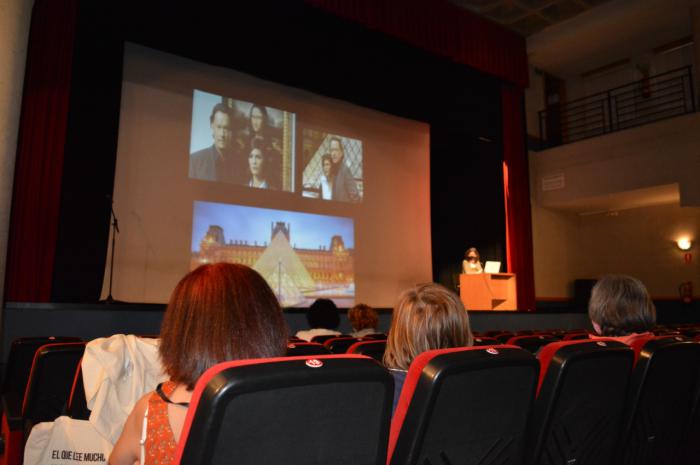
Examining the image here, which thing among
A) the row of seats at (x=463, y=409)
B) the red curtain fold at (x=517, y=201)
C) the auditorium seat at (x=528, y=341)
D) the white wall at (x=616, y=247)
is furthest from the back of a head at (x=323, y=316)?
the white wall at (x=616, y=247)

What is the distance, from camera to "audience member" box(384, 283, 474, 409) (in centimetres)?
153

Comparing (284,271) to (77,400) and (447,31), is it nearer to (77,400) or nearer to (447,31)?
(447,31)

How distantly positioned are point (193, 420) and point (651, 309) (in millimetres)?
2142

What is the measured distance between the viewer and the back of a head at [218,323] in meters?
1.02

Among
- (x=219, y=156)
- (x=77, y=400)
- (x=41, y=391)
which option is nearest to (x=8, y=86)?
(x=41, y=391)

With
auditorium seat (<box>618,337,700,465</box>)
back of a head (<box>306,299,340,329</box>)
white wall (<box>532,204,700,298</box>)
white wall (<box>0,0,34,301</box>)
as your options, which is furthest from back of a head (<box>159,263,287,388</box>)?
white wall (<box>532,204,700,298</box>)

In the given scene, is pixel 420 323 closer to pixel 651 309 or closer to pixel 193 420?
pixel 193 420

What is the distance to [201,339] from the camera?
1.03m

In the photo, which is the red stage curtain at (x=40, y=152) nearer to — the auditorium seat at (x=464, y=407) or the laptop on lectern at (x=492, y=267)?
the auditorium seat at (x=464, y=407)

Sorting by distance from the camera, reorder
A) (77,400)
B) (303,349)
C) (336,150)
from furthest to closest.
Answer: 1. (336,150)
2. (303,349)
3. (77,400)

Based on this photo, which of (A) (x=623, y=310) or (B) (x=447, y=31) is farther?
(B) (x=447, y=31)

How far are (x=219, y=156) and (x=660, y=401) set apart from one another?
19.1 ft

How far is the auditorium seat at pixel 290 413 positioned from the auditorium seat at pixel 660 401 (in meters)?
1.07

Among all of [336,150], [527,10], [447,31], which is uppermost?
[527,10]
